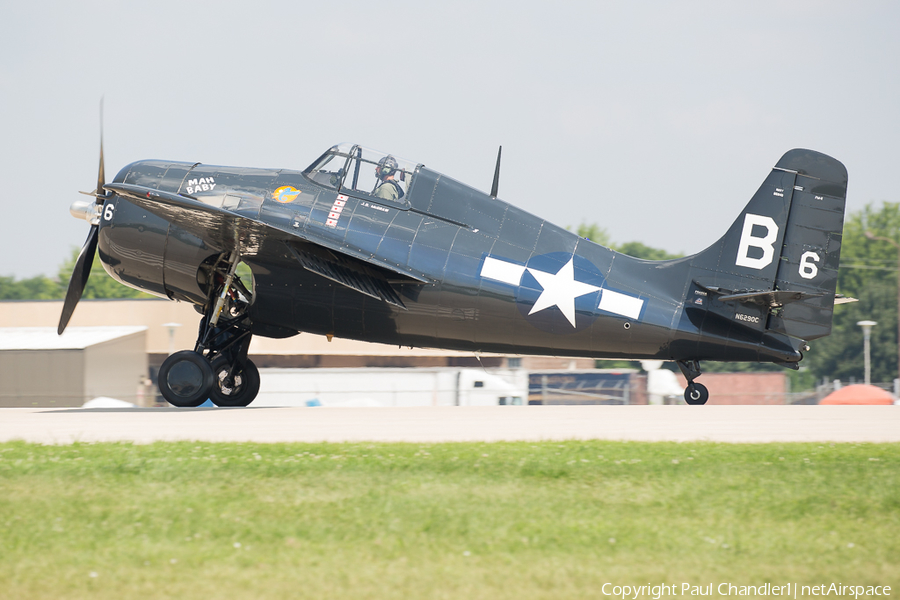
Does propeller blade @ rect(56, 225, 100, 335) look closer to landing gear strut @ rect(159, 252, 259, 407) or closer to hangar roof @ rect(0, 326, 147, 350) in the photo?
landing gear strut @ rect(159, 252, 259, 407)

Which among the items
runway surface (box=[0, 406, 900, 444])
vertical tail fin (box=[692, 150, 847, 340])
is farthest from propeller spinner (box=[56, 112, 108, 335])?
vertical tail fin (box=[692, 150, 847, 340])

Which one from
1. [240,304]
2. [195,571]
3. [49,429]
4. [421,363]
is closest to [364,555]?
[195,571]

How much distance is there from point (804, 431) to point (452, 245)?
578 cm

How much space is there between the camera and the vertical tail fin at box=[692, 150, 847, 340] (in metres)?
12.8

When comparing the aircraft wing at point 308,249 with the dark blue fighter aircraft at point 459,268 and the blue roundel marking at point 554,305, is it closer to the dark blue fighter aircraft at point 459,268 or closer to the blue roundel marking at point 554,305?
the dark blue fighter aircraft at point 459,268

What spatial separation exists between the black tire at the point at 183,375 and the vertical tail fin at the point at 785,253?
798 cm

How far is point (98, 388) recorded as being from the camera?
3722cm

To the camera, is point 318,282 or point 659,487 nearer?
point 659,487

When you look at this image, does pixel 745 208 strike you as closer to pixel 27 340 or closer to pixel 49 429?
pixel 49 429

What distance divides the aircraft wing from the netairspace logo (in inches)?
338

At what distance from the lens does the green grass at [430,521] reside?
16.7ft

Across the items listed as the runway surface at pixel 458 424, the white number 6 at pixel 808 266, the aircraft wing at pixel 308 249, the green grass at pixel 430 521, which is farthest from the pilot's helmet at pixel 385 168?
the white number 6 at pixel 808 266

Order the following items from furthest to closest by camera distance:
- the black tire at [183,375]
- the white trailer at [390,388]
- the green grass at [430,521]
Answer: the white trailer at [390,388], the black tire at [183,375], the green grass at [430,521]

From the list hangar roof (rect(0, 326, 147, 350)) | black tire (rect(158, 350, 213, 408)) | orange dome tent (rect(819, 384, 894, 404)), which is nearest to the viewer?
black tire (rect(158, 350, 213, 408))
